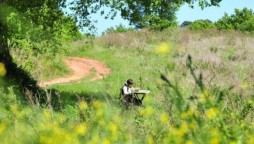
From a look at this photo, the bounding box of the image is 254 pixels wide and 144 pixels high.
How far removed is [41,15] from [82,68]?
13.7 meters

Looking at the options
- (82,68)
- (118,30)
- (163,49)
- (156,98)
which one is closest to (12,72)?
(156,98)

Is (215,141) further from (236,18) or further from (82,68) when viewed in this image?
(236,18)

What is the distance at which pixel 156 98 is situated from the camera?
15.6m

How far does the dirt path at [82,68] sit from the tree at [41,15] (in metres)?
7.35

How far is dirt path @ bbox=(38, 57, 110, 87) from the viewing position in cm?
2919

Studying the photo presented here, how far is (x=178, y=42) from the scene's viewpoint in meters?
40.6

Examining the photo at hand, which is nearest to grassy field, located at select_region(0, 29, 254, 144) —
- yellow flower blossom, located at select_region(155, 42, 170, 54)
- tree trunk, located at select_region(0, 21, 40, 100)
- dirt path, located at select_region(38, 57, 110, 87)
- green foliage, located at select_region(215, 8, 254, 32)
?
yellow flower blossom, located at select_region(155, 42, 170, 54)

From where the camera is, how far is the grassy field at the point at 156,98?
3.97 metres

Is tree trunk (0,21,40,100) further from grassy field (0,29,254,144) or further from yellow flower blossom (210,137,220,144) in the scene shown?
yellow flower blossom (210,137,220,144)

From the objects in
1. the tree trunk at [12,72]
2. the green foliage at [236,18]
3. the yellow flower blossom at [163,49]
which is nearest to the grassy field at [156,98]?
the yellow flower blossom at [163,49]

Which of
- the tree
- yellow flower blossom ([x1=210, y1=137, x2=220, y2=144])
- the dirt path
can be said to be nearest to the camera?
yellow flower blossom ([x1=210, y1=137, x2=220, y2=144])

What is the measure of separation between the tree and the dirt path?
735 centimetres

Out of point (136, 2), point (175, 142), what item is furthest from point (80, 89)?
point (175, 142)

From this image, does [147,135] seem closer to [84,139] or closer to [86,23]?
[84,139]
